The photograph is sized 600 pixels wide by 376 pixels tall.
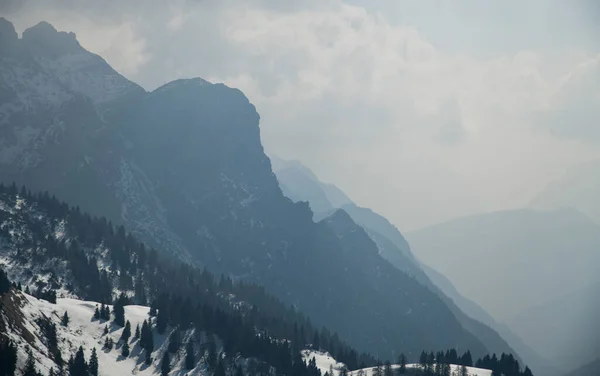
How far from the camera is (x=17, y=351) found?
18862 centimetres

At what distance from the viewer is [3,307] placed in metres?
199

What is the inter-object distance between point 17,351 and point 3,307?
16.9 meters

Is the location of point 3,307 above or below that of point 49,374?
above

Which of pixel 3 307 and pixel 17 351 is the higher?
pixel 3 307

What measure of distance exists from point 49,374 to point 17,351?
36.1 ft

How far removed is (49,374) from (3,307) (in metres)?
25.1

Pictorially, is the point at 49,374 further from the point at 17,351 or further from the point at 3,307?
the point at 3,307

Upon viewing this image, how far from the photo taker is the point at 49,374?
19150 cm

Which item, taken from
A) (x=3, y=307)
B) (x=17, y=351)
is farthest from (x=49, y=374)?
(x=3, y=307)
